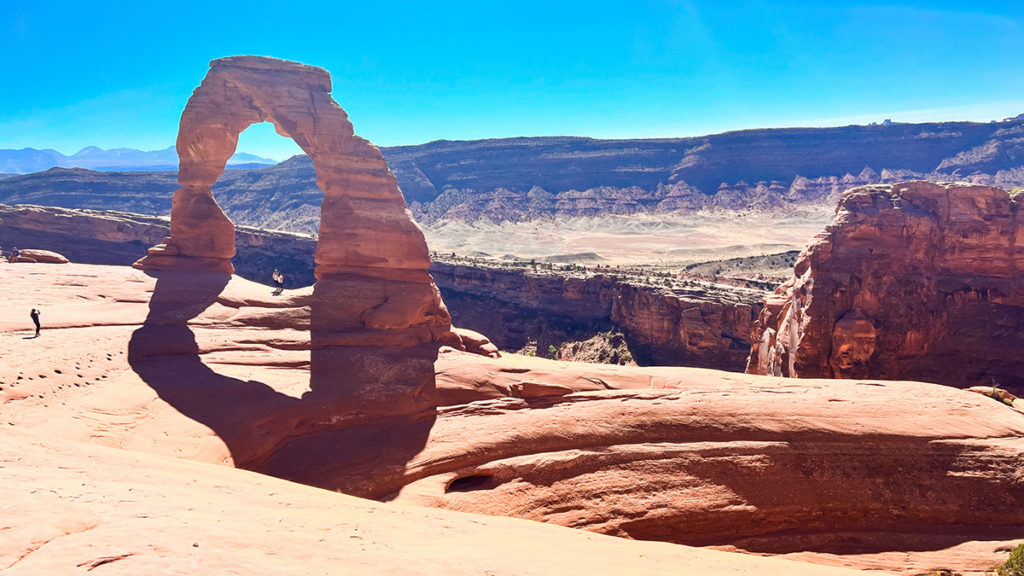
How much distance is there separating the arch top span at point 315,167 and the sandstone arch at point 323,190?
0.04m

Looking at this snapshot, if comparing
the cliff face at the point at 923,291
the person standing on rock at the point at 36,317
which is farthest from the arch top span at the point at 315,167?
the cliff face at the point at 923,291

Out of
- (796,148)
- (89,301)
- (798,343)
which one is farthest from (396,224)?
(796,148)

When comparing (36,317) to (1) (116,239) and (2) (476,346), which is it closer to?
(2) (476,346)

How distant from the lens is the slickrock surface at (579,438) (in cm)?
1463

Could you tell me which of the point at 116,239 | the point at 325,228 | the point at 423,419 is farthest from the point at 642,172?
the point at 423,419

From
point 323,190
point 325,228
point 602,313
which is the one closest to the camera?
point 323,190

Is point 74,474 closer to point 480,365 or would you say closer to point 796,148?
point 480,365

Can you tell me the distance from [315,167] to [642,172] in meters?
140

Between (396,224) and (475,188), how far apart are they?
437ft

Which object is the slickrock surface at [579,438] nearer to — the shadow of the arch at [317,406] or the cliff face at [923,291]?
the shadow of the arch at [317,406]

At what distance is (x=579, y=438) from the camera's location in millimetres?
16938

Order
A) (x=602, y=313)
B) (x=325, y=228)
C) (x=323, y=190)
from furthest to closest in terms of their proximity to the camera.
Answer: (x=602, y=313)
(x=325, y=228)
(x=323, y=190)

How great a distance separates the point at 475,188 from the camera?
511 feet

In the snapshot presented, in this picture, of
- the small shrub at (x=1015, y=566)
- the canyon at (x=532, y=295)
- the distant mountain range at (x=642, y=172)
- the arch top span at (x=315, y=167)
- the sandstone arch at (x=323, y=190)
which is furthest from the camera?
the distant mountain range at (x=642, y=172)
